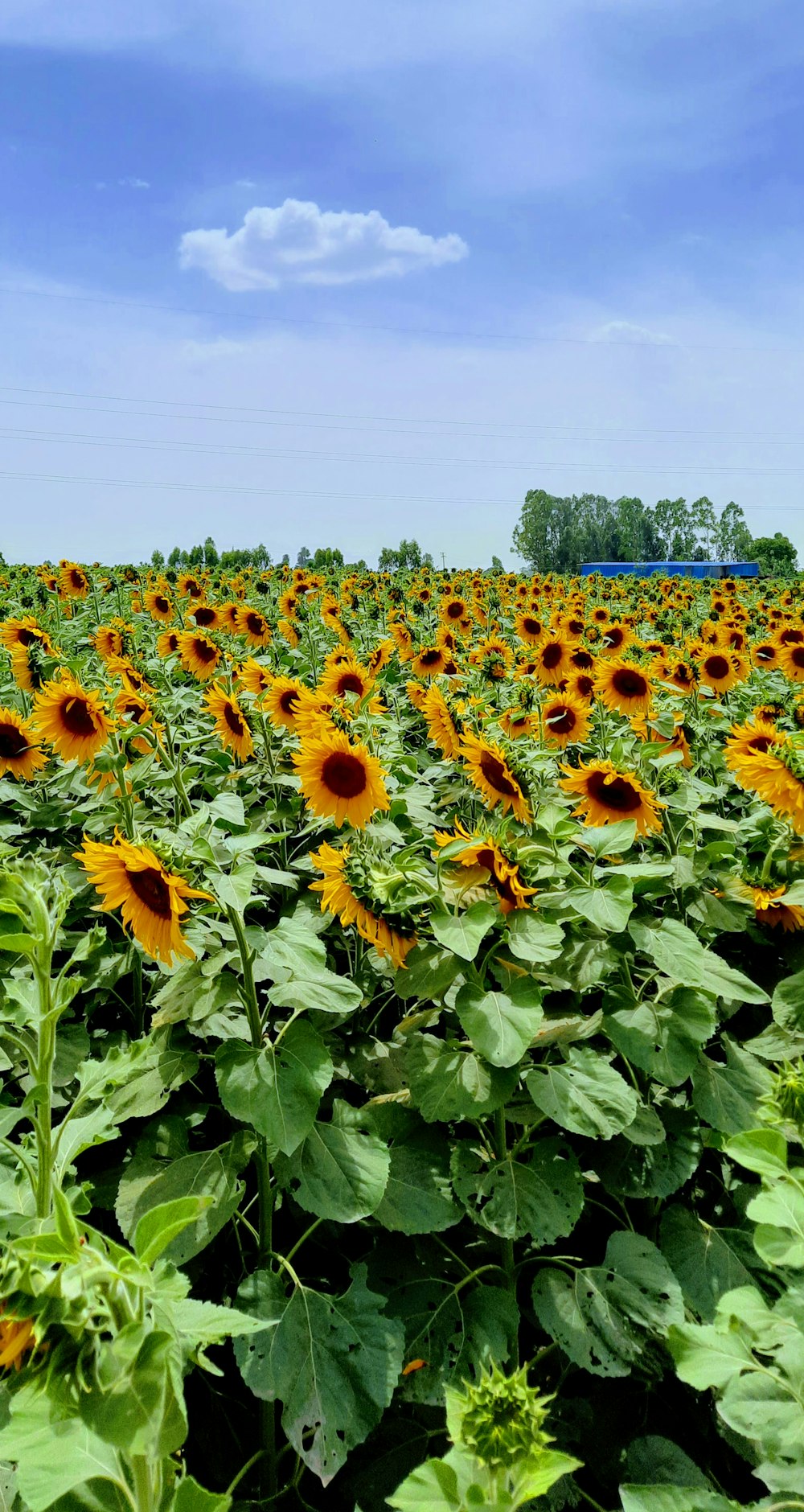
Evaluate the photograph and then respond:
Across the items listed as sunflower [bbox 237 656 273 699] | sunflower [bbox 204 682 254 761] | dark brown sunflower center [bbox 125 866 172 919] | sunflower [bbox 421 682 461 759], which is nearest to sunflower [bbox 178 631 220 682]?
sunflower [bbox 237 656 273 699]

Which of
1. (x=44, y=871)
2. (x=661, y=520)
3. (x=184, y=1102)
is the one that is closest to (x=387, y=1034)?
(x=184, y=1102)

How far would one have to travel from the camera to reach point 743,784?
3.04 meters

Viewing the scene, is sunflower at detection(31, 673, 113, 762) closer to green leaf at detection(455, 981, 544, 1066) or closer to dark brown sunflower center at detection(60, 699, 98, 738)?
dark brown sunflower center at detection(60, 699, 98, 738)

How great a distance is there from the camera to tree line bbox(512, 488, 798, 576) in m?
70.7

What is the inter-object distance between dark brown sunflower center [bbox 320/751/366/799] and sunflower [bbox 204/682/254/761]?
3.83ft

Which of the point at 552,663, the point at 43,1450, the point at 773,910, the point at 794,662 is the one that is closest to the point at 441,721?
the point at 773,910

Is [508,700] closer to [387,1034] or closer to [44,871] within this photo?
[387,1034]

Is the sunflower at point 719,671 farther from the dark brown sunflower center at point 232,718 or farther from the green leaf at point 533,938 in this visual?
the green leaf at point 533,938

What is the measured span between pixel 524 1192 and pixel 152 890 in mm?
1052

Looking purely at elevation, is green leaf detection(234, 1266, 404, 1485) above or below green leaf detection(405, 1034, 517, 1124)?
below

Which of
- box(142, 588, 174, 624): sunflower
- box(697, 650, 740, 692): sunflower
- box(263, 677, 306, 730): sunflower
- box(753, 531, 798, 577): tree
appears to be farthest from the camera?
box(753, 531, 798, 577): tree

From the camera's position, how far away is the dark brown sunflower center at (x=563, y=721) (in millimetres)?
4668

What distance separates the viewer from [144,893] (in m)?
2.01

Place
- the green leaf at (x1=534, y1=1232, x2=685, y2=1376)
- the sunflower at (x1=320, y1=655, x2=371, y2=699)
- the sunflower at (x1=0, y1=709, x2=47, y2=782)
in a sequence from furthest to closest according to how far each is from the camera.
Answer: the sunflower at (x1=320, y1=655, x2=371, y2=699) < the sunflower at (x1=0, y1=709, x2=47, y2=782) < the green leaf at (x1=534, y1=1232, x2=685, y2=1376)
